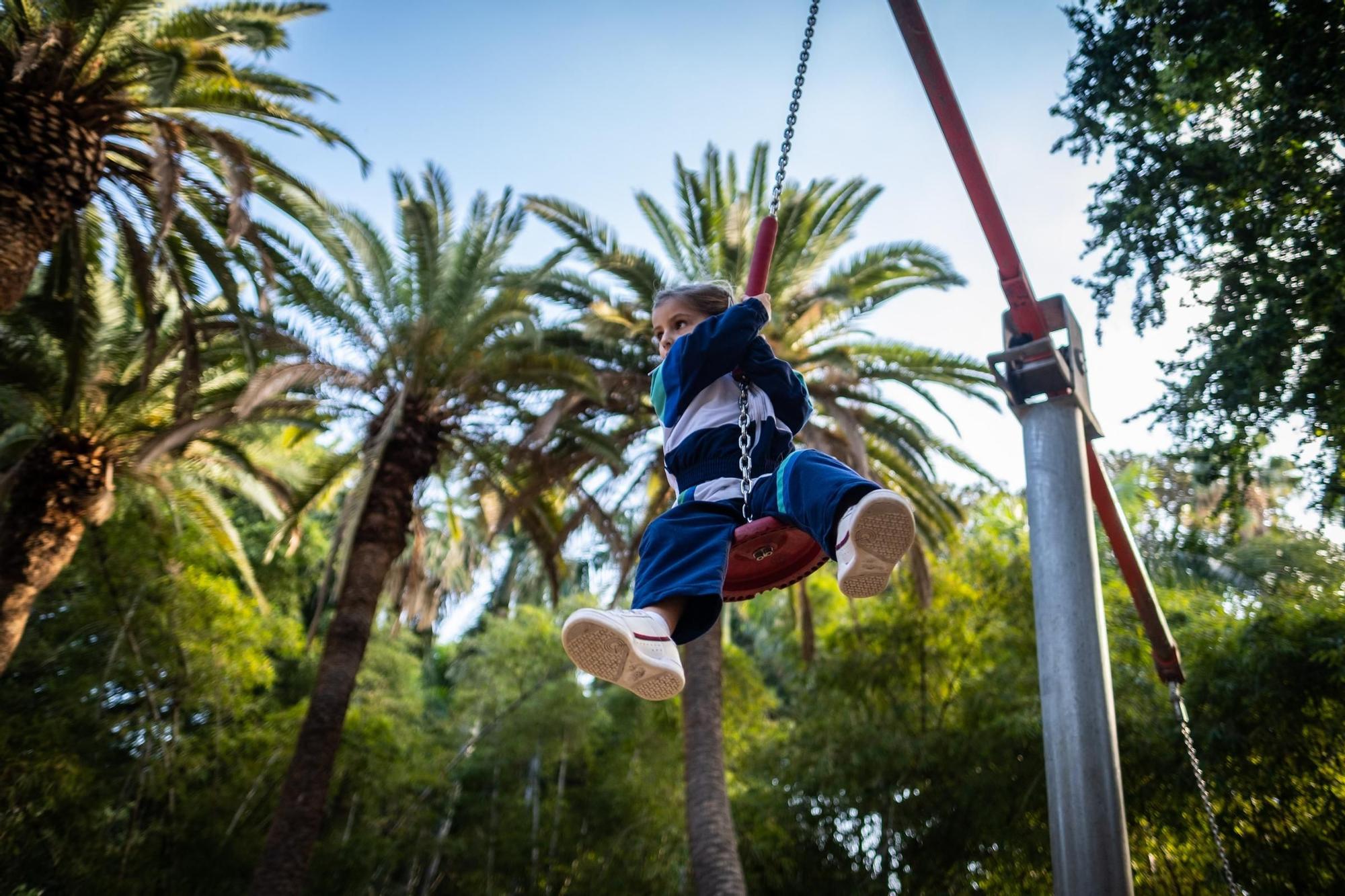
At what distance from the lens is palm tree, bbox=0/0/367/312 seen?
721 cm

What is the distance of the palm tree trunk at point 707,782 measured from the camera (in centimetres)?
941

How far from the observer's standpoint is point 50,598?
13453 millimetres

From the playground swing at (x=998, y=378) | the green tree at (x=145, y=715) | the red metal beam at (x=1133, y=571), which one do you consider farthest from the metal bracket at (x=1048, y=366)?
the green tree at (x=145, y=715)

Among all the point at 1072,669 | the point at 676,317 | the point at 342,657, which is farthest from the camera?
the point at 342,657

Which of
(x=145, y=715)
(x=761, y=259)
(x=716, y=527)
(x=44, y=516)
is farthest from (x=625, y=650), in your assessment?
(x=145, y=715)

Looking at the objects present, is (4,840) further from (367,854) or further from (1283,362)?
(1283,362)

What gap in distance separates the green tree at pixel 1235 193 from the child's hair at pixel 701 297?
5.89 m

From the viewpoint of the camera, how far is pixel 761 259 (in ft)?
9.84

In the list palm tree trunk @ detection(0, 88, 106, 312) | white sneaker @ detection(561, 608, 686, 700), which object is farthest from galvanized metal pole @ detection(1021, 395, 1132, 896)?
palm tree trunk @ detection(0, 88, 106, 312)

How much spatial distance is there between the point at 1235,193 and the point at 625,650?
762 centimetres

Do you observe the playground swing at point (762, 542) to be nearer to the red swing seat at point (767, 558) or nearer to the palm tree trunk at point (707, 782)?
the red swing seat at point (767, 558)

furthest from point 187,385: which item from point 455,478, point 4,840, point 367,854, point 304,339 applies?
point 367,854

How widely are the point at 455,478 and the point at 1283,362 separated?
7757 millimetres

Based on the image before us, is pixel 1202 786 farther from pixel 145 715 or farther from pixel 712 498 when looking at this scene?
pixel 145 715
